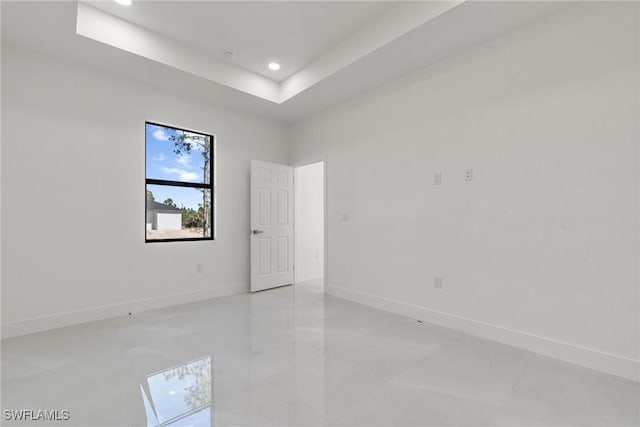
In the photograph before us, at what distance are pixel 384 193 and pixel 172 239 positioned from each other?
2.79m

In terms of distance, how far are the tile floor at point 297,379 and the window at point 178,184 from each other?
52.9 inches

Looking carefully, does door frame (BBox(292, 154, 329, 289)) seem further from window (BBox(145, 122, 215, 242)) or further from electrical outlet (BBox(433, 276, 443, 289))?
electrical outlet (BBox(433, 276, 443, 289))

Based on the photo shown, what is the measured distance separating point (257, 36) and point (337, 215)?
2410 millimetres

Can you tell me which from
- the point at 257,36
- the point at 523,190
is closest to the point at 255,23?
the point at 257,36

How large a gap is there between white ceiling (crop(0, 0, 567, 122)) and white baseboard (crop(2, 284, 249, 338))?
2.63m

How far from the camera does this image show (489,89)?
282 centimetres

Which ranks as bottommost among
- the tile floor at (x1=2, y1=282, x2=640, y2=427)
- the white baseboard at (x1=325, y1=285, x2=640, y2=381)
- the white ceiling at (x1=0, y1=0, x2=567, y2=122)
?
the tile floor at (x1=2, y1=282, x2=640, y2=427)

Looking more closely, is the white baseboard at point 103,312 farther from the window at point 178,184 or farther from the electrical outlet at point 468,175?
the electrical outlet at point 468,175

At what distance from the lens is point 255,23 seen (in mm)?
2959

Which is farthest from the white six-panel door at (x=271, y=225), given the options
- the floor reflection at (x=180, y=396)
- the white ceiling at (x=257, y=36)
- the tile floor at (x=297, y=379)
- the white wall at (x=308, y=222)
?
the floor reflection at (x=180, y=396)

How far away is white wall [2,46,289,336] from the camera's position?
2869 millimetres

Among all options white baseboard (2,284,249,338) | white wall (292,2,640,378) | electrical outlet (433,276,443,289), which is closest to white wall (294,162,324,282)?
white baseboard (2,284,249,338)

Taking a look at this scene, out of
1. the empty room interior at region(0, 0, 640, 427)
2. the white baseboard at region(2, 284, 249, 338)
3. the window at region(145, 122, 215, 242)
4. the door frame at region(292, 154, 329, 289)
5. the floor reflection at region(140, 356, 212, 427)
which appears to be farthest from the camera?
the door frame at region(292, 154, 329, 289)

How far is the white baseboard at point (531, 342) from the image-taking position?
7.02ft
